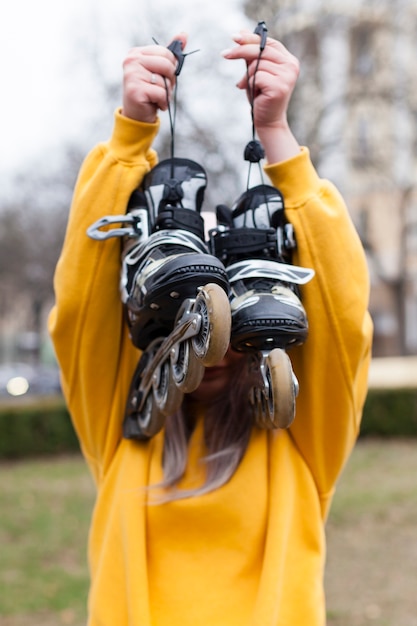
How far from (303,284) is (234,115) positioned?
31.0ft

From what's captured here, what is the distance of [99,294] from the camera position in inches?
58.8

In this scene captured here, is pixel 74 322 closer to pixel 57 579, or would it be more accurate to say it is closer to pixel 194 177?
pixel 194 177

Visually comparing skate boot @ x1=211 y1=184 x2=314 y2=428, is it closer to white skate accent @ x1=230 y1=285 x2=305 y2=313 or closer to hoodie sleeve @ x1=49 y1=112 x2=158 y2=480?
white skate accent @ x1=230 y1=285 x2=305 y2=313

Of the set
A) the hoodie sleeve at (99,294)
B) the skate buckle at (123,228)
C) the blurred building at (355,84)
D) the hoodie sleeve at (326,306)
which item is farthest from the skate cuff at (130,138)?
the blurred building at (355,84)

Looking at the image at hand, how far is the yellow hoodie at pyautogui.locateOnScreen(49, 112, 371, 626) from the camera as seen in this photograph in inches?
56.4

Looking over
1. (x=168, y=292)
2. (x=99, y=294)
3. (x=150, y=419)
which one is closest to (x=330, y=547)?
(x=150, y=419)

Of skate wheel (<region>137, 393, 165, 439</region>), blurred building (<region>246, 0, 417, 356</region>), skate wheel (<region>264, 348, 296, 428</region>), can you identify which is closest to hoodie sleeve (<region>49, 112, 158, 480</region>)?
skate wheel (<region>137, 393, 165, 439</region>)

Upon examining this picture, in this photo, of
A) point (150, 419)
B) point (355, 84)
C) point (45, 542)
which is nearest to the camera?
point (150, 419)

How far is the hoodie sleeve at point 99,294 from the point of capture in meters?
1.48

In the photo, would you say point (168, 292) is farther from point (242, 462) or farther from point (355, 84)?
point (355, 84)

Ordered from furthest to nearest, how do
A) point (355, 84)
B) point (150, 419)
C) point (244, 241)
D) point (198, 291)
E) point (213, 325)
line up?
1. point (355, 84)
2. point (150, 419)
3. point (244, 241)
4. point (198, 291)
5. point (213, 325)

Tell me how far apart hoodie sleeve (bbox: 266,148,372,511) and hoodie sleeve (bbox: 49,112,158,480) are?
12.2 inches

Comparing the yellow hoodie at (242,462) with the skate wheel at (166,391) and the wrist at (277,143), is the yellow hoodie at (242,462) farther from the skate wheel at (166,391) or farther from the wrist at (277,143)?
the skate wheel at (166,391)

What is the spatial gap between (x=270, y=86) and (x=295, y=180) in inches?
7.6
